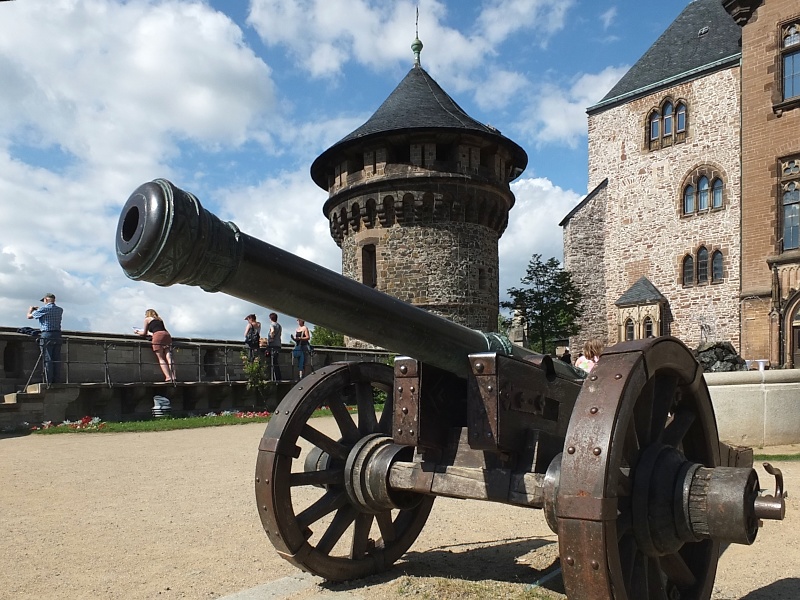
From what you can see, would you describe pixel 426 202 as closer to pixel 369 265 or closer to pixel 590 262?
pixel 369 265

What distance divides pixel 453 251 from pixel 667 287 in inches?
378

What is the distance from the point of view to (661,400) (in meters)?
2.81

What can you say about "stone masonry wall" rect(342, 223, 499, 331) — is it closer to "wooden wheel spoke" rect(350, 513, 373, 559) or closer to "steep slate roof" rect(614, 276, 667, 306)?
"steep slate roof" rect(614, 276, 667, 306)

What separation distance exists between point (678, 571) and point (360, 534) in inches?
62.9

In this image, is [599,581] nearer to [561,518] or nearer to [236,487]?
[561,518]

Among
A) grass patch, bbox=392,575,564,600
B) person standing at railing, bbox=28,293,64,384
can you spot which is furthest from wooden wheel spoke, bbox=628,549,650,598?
person standing at railing, bbox=28,293,64,384

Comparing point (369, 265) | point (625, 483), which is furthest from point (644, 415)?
point (369, 265)

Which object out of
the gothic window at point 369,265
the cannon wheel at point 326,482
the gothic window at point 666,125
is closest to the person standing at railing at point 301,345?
the gothic window at point 369,265

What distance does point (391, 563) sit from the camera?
13.0 ft

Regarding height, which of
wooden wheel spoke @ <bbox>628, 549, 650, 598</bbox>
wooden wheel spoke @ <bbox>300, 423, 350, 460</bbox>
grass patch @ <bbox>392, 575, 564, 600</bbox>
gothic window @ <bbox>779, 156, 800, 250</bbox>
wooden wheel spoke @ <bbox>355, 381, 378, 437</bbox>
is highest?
gothic window @ <bbox>779, 156, 800, 250</bbox>

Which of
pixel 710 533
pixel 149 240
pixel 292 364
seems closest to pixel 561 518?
pixel 710 533

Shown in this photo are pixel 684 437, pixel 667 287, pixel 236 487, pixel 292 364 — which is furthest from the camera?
pixel 667 287

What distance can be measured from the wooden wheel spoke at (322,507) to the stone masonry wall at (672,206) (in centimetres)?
2549

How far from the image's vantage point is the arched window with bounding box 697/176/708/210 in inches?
1096
